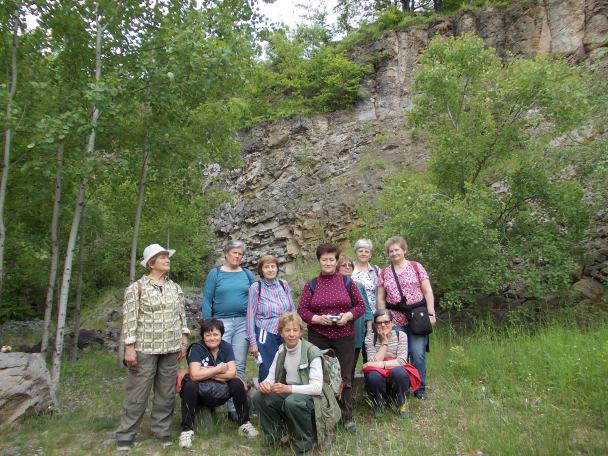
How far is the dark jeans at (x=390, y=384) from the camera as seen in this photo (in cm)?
477

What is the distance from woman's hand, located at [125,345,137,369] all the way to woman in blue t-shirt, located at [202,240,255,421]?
3.38 feet

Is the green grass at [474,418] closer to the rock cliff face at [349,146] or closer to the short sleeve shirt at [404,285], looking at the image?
the short sleeve shirt at [404,285]

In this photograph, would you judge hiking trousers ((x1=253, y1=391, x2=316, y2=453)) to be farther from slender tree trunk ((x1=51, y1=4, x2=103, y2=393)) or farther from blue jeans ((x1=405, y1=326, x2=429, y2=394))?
slender tree trunk ((x1=51, y1=4, x2=103, y2=393))

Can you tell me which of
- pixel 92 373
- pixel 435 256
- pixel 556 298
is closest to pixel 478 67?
pixel 435 256

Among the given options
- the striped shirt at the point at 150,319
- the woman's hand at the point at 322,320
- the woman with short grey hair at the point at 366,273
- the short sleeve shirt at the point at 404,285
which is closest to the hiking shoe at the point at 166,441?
the striped shirt at the point at 150,319

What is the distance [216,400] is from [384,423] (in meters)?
1.80

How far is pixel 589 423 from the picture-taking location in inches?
171

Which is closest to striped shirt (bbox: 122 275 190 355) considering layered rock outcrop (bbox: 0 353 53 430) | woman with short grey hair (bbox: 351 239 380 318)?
layered rock outcrop (bbox: 0 353 53 430)

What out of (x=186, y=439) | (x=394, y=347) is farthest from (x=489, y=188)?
(x=186, y=439)

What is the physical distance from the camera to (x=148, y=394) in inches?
179

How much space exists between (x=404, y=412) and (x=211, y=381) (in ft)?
6.86

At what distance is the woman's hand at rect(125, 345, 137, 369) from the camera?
442 centimetres

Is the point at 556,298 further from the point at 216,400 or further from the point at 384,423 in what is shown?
the point at 216,400

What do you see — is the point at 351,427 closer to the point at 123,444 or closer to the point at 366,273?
the point at 366,273
